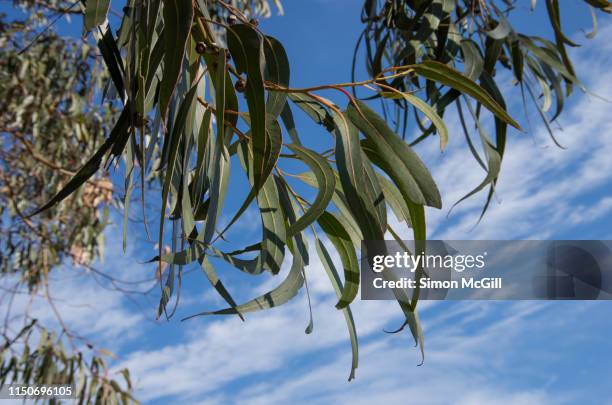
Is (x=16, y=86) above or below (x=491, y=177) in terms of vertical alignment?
above

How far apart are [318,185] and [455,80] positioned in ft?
0.63

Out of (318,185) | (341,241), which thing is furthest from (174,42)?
(341,241)

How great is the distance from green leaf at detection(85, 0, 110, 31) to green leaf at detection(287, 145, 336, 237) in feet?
0.79

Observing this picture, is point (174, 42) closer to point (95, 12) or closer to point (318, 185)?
point (95, 12)

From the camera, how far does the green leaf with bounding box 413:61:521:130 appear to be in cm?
82

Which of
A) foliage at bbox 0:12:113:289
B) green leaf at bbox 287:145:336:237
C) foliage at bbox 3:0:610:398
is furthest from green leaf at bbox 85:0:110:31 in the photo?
foliage at bbox 0:12:113:289

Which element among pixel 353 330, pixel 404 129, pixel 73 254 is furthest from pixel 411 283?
pixel 73 254

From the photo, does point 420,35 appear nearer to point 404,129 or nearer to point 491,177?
point 404,129

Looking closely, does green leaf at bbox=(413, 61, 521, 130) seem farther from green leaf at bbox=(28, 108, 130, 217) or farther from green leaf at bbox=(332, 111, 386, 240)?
green leaf at bbox=(28, 108, 130, 217)

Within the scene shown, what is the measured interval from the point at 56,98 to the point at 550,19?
275cm

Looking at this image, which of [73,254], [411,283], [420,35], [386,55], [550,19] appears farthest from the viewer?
[73,254]

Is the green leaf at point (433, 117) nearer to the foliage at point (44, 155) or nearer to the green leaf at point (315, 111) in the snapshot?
the green leaf at point (315, 111)

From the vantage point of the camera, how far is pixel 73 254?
338cm

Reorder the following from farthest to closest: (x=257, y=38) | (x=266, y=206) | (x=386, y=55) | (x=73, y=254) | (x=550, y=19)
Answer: (x=73, y=254) → (x=386, y=55) → (x=550, y=19) → (x=266, y=206) → (x=257, y=38)
